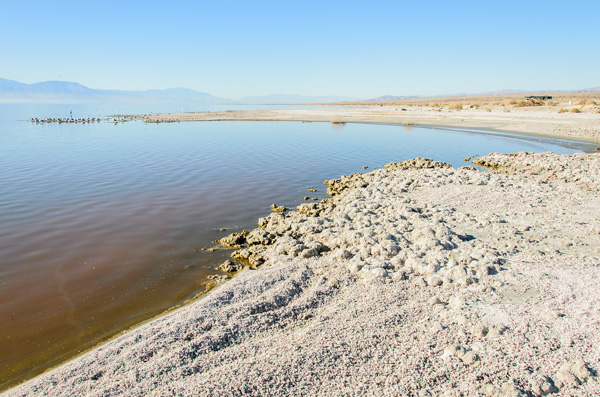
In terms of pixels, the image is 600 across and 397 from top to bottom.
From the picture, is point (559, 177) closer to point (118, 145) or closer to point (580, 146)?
point (580, 146)

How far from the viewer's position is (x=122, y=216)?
12695mm

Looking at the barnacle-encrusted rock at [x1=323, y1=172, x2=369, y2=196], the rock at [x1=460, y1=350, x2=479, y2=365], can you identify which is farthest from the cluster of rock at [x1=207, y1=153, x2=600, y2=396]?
the barnacle-encrusted rock at [x1=323, y1=172, x2=369, y2=196]

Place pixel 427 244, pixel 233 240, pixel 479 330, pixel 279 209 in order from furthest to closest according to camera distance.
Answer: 1. pixel 279 209
2. pixel 233 240
3. pixel 427 244
4. pixel 479 330

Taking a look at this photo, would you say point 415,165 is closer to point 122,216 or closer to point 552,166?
point 552,166

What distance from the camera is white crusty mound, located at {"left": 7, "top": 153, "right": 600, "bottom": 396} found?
4543 millimetres

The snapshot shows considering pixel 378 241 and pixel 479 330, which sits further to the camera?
pixel 378 241

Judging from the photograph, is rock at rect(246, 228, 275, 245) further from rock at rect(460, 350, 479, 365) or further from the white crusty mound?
rock at rect(460, 350, 479, 365)

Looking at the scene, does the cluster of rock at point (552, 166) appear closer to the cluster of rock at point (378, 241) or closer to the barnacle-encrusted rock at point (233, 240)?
the cluster of rock at point (378, 241)

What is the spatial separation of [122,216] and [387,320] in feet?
35.0

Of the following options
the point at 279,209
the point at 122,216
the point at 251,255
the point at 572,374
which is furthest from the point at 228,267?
the point at 572,374

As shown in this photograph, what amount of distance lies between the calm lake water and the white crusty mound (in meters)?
1.48

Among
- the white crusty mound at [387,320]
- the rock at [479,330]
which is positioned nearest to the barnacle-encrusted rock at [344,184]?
the white crusty mound at [387,320]

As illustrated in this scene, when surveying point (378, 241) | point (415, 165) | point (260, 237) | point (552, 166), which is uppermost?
point (415, 165)

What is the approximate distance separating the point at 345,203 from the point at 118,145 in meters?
25.7
